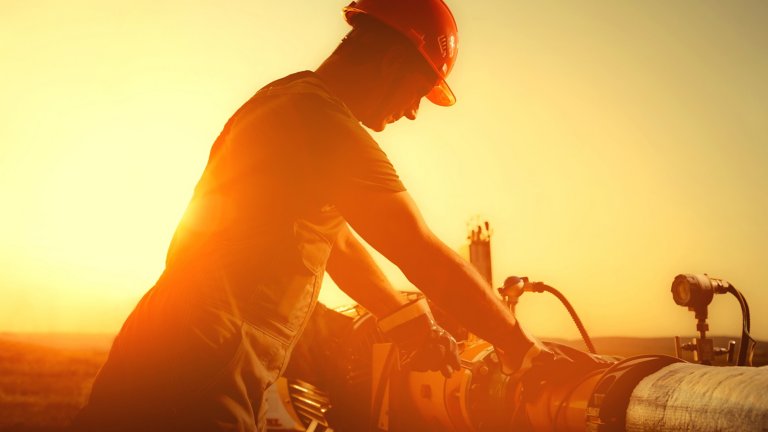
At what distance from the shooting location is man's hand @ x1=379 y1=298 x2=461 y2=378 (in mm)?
2408

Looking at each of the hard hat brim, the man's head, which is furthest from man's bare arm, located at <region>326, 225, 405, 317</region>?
the hard hat brim

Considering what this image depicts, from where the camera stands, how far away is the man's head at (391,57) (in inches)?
98.5

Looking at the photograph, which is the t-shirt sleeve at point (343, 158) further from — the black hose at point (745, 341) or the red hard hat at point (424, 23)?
the black hose at point (745, 341)

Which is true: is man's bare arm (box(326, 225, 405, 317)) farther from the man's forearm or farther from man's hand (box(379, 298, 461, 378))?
the man's forearm

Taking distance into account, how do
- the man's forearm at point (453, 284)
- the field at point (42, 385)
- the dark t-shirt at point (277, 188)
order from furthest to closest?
1. the field at point (42, 385)
2. the man's forearm at point (453, 284)
3. the dark t-shirt at point (277, 188)

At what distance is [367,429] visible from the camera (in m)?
3.95

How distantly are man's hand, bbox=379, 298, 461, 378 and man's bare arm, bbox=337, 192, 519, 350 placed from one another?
42 centimetres

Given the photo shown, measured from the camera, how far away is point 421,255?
1.95 metres

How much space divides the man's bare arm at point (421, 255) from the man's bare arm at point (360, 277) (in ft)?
3.15

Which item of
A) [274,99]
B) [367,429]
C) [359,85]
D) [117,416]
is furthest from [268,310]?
[367,429]

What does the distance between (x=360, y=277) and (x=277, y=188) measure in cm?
121

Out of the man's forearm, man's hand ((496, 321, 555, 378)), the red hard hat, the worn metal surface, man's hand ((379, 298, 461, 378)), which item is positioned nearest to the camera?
the worn metal surface

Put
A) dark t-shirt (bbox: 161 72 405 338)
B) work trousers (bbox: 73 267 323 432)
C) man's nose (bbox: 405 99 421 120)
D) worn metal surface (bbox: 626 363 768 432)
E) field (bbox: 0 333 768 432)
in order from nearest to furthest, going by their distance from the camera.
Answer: worn metal surface (bbox: 626 363 768 432) → work trousers (bbox: 73 267 323 432) → dark t-shirt (bbox: 161 72 405 338) → man's nose (bbox: 405 99 421 120) → field (bbox: 0 333 768 432)

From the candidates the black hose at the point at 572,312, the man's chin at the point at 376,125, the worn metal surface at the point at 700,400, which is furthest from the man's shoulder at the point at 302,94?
the black hose at the point at 572,312
